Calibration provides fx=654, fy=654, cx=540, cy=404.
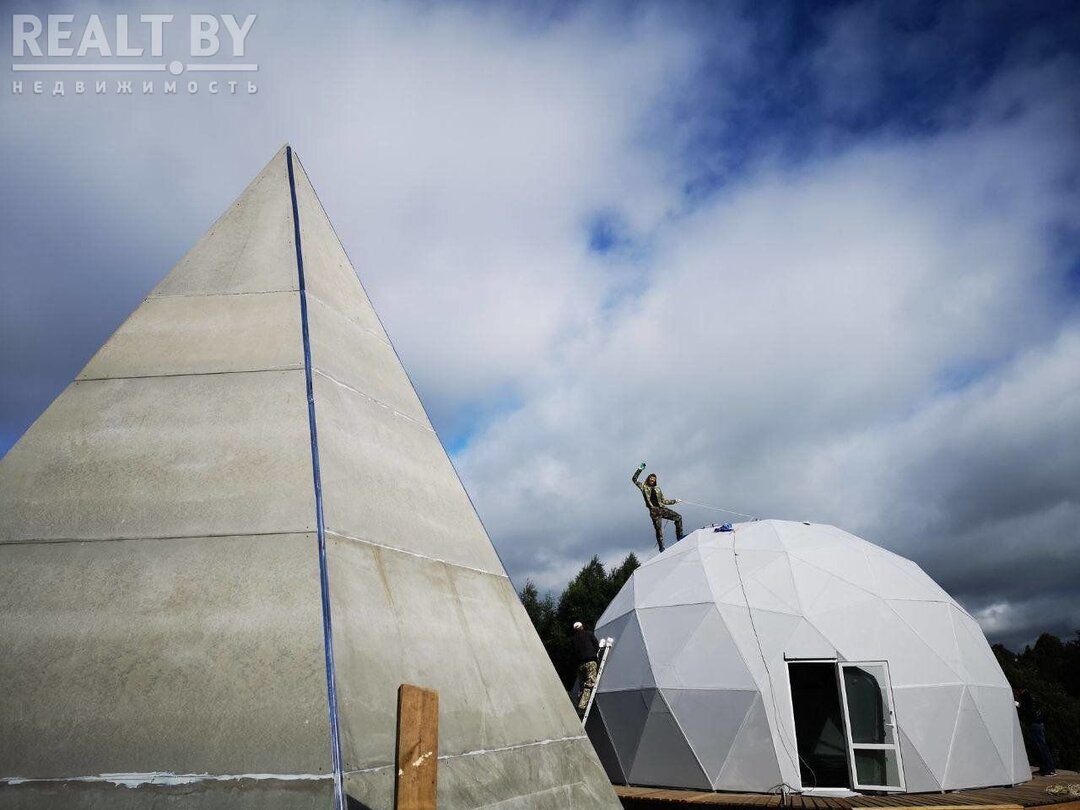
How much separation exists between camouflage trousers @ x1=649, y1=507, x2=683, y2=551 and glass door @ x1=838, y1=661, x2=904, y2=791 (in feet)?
18.2

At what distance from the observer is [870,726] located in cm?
1002

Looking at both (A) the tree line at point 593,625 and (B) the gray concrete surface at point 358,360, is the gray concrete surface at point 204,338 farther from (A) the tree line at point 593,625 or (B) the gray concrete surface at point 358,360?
(A) the tree line at point 593,625

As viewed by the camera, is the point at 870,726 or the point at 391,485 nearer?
the point at 391,485

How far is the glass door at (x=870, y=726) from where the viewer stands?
9.69 meters

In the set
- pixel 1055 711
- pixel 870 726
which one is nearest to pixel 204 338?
pixel 870 726

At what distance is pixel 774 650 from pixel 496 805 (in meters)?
8.43

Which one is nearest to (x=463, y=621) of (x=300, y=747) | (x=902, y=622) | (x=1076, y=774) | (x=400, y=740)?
(x=300, y=747)

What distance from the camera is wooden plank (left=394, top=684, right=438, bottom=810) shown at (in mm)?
2293

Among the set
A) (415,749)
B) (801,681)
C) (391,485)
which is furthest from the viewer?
(801,681)

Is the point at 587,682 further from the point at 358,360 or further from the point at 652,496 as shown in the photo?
the point at 358,360

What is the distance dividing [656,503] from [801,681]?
473cm

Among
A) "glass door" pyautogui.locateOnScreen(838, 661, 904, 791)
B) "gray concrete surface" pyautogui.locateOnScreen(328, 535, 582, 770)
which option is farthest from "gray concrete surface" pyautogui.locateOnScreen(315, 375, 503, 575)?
"glass door" pyautogui.locateOnScreen(838, 661, 904, 791)

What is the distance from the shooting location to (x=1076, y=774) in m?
12.6

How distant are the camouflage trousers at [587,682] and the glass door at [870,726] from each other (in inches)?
157
